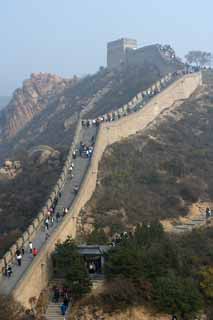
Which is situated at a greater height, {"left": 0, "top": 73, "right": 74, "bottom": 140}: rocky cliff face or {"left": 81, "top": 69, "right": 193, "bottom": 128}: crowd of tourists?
{"left": 0, "top": 73, "right": 74, "bottom": 140}: rocky cliff face

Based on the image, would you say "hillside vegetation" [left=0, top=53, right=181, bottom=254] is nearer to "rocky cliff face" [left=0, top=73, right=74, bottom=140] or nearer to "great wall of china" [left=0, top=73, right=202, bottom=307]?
"rocky cliff face" [left=0, top=73, right=74, bottom=140]

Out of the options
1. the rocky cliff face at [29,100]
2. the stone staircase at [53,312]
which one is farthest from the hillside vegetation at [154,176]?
the rocky cliff face at [29,100]

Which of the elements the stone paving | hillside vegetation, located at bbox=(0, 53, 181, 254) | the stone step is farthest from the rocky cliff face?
the stone step

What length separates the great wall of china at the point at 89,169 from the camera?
67.6ft

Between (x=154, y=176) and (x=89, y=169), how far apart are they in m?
4.59

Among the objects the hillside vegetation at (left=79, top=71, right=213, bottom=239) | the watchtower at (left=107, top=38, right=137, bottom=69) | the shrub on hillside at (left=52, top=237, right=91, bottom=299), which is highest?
the watchtower at (left=107, top=38, right=137, bottom=69)

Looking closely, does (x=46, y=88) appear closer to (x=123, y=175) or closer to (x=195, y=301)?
(x=123, y=175)

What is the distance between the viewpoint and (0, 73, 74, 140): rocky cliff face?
64194 mm

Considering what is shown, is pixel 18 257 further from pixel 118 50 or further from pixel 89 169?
pixel 118 50

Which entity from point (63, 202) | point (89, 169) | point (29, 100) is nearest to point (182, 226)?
point (89, 169)

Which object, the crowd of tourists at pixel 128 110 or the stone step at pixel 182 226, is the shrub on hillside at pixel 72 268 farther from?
the crowd of tourists at pixel 128 110

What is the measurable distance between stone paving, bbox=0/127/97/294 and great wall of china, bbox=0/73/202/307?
0.76 feet

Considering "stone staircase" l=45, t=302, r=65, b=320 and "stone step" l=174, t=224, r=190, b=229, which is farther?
"stone step" l=174, t=224, r=190, b=229

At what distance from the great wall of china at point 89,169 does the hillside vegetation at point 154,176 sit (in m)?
0.60
